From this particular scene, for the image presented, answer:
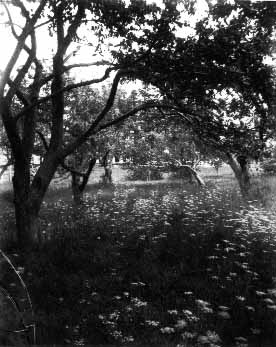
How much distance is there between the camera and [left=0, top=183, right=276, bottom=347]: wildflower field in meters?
5.83

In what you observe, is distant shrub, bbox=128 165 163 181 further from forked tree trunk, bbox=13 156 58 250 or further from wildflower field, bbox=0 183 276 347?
forked tree trunk, bbox=13 156 58 250

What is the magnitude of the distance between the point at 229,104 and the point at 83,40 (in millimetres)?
3998

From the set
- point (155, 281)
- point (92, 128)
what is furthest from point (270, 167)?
point (155, 281)

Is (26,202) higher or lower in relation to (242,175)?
lower

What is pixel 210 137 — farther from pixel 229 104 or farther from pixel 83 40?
pixel 83 40

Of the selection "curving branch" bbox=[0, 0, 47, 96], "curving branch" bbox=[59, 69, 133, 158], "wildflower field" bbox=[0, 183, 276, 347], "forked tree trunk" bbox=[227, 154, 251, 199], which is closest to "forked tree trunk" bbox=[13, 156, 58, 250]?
"wildflower field" bbox=[0, 183, 276, 347]

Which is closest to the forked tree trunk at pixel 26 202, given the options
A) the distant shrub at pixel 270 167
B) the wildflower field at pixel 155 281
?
the wildflower field at pixel 155 281

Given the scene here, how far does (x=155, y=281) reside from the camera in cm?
759

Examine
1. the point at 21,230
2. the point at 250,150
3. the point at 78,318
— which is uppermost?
the point at 250,150

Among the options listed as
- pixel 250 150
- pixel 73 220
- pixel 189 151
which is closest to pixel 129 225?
pixel 73 220

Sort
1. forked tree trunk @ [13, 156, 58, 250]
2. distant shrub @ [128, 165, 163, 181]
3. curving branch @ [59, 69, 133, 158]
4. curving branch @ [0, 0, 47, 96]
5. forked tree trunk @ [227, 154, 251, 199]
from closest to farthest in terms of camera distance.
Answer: curving branch @ [0, 0, 47, 96] → curving branch @ [59, 69, 133, 158] → forked tree trunk @ [13, 156, 58, 250] → forked tree trunk @ [227, 154, 251, 199] → distant shrub @ [128, 165, 163, 181]

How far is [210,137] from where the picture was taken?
34.2 ft

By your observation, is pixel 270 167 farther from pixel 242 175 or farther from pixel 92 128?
pixel 92 128

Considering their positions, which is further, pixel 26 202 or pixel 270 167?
pixel 270 167
